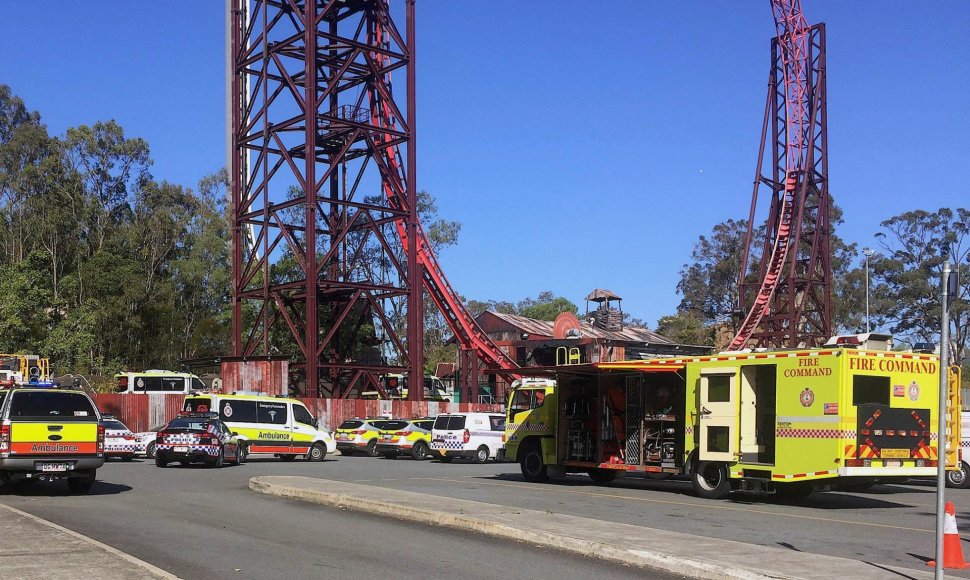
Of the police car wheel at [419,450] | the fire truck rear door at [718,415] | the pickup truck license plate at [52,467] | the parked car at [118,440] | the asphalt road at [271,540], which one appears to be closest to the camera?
the asphalt road at [271,540]

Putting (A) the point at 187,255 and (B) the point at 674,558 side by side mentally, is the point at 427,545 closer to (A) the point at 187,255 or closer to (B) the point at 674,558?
(B) the point at 674,558

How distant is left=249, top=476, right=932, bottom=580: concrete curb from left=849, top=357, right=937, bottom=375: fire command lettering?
6387 mm

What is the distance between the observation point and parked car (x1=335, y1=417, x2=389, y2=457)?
38375mm

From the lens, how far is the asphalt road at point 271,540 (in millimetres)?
10961

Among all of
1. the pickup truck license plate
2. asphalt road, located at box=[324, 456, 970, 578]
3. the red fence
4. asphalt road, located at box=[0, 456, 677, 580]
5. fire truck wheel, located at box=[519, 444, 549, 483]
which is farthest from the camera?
the red fence

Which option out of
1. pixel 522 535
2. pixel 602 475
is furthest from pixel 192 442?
pixel 522 535

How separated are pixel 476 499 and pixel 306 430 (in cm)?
1502

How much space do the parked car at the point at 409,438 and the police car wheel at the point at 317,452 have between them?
11.1 feet

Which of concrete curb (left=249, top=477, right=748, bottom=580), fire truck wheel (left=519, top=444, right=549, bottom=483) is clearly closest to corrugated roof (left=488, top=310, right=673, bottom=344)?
fire truck wheel (left=519, top=444, right=549, bottom=483)

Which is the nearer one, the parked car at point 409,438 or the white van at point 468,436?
the white van at point 468,436

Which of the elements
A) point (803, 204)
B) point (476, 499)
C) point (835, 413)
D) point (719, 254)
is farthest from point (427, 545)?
point (719, 254)

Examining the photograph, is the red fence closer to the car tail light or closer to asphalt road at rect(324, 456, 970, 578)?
asphalt road at rect(324, 456, 970, 578)

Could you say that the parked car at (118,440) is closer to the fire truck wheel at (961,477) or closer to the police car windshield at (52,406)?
the police car windshield at (52,406)

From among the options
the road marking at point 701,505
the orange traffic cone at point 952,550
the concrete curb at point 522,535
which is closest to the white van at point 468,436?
the road marking at point 701,505
